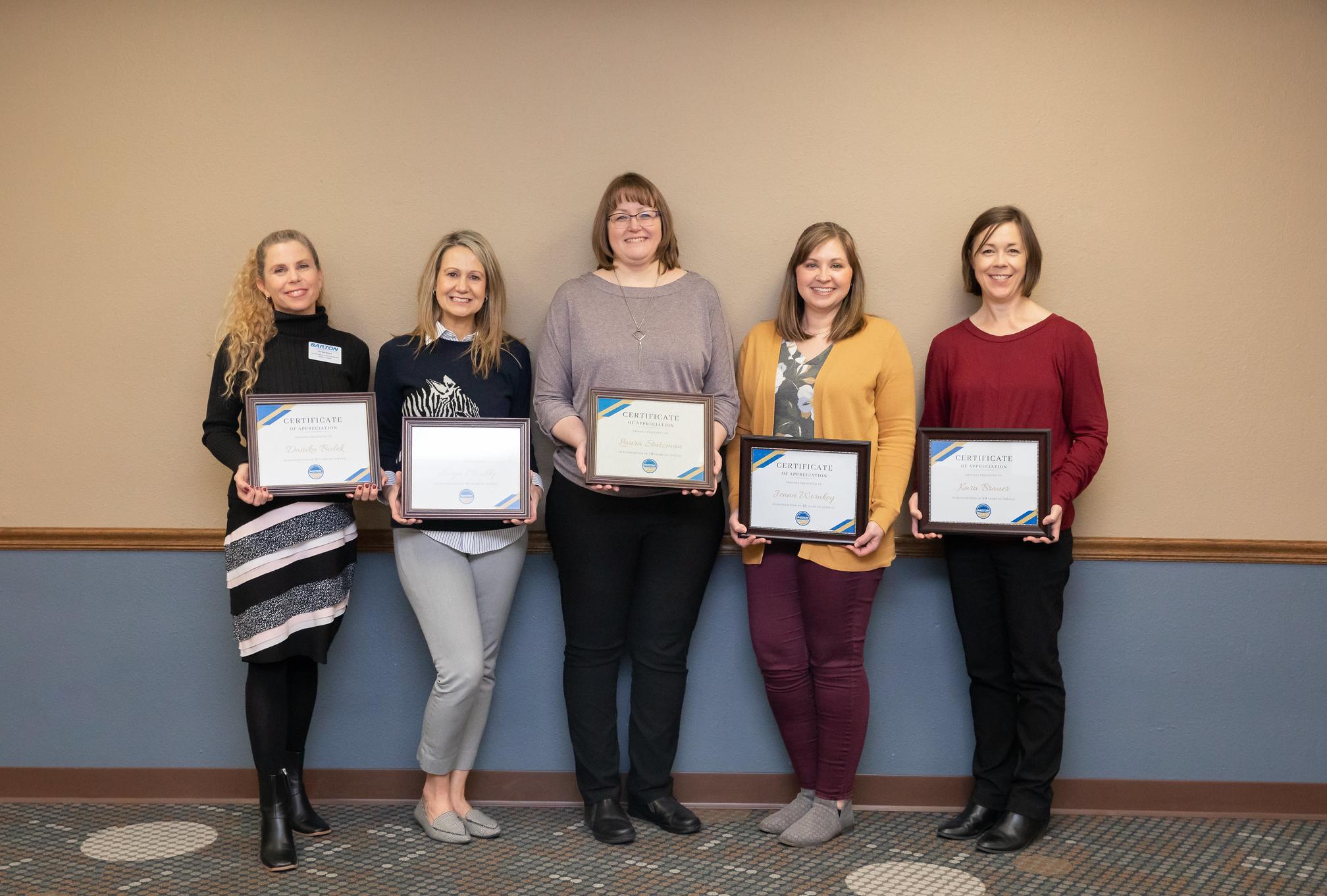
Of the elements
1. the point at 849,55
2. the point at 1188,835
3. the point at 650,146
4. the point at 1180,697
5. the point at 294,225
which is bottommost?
the point at 1188,835

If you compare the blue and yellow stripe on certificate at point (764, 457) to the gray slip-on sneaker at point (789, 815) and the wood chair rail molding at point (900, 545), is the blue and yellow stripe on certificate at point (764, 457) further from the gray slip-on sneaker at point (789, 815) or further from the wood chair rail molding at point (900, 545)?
the gray slip-on sneaker at point (789, 815)

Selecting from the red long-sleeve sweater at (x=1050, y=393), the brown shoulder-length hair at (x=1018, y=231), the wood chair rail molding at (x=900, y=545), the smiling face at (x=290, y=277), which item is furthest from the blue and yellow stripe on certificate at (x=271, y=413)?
the brown shoulder-length hair at (x=1018, y=231)

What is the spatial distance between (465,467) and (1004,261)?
55.8 inches

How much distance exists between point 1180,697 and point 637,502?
161 centimetres

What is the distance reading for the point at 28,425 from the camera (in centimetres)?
255

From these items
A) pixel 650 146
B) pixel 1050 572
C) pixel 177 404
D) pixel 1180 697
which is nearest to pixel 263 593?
pixel 177 404

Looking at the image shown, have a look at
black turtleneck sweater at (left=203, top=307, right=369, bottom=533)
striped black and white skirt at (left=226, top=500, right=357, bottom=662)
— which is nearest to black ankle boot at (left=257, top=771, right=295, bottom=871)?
striped black and white skirt at (left=226, top=500, right=357, bottom=662)

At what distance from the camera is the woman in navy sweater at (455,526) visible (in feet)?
7.36

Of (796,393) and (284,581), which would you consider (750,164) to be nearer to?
(796,393)

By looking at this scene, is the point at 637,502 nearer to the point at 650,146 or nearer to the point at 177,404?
the point at 650,146

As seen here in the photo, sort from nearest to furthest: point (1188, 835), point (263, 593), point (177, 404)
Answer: point (263, 593)
point (1188, 835)
point (177, 404)

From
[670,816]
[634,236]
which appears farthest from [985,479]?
[670,816]

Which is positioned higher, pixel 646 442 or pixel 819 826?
pixel 646 442

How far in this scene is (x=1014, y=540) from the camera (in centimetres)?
226
